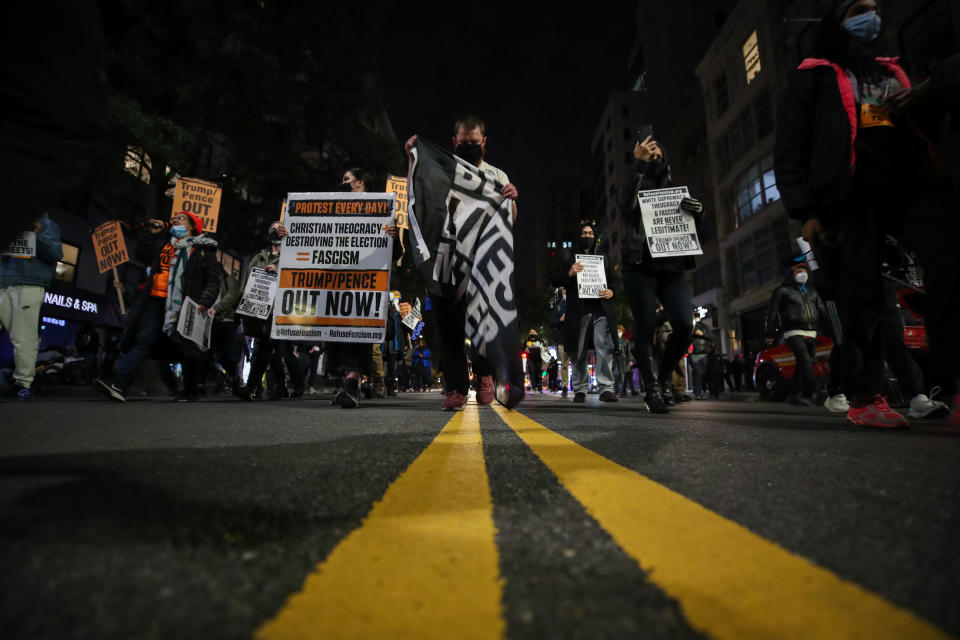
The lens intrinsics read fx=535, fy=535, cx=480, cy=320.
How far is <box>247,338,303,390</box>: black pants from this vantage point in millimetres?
7449

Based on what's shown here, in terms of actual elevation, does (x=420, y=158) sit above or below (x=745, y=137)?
below

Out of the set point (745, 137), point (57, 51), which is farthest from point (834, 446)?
point (745, 137)

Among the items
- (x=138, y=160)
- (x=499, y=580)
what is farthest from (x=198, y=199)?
(x=499, y=580)

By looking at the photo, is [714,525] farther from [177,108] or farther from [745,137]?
[745,137]

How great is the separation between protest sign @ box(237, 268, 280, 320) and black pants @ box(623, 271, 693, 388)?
15.9ft

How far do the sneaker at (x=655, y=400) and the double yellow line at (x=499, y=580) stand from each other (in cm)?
354

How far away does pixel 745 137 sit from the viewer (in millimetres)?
28141

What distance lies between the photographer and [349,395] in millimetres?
5398

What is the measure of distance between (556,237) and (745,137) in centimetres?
10631

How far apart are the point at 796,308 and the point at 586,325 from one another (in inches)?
114

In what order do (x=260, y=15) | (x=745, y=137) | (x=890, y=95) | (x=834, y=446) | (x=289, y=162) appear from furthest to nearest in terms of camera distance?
(x=745, y=137), (x=289, y=162), (x=260, y=15), (x=890, y=95), (x=834, y=446)

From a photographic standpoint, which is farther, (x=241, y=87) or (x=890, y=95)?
(x=241, y=87)

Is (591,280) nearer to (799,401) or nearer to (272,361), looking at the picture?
(799,401)

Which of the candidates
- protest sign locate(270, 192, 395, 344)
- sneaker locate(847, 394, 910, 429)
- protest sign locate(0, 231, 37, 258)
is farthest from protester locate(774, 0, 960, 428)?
protest sign locate(0, 231, 37, 258)
